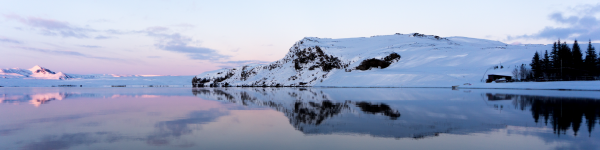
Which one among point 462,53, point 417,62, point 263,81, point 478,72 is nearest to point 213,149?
point 478,72

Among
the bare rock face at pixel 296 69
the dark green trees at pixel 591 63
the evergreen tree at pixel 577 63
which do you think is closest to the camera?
the evergreen tree at pixel 577 63

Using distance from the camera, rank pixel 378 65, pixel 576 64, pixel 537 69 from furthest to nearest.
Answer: pixel 378 65, pixel 537 69, pixel 576 64

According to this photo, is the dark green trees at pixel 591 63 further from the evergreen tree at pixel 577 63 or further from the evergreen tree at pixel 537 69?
the evergreen tree at pixel 537 69

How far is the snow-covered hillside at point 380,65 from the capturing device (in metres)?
70.6

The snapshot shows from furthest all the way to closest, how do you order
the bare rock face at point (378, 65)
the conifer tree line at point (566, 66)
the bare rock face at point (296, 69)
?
1. the bare rock face at point (296, 69)
2. the bare rock face at point (378, 65)
3. the conifer tree line at point (566, 66)

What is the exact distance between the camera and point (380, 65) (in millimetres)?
92250

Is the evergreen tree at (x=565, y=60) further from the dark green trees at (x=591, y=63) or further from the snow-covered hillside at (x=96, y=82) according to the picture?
the snow-covered hillside at (x=96, y=82)

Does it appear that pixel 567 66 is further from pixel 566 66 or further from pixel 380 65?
pixel 380 65

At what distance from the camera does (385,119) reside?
13312mm

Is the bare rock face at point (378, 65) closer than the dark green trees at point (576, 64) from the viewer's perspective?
No

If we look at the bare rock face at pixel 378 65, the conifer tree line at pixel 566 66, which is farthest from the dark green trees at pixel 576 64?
the bare rock face at pixel 378 65

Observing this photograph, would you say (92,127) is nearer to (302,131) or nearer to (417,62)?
(302,131)

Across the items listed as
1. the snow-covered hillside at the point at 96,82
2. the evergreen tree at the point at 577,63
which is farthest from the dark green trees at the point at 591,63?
the snow-covered hillside at the point at 96,82

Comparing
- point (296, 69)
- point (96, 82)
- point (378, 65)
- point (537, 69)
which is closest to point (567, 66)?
point (537, 69)
